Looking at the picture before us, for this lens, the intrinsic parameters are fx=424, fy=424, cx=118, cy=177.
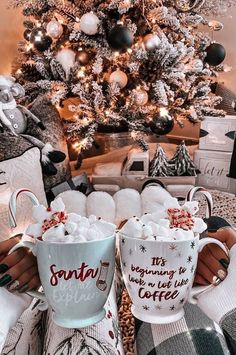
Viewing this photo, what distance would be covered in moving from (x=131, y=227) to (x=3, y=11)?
1.84 meters

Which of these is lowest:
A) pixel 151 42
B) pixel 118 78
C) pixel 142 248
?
pixel 142 248

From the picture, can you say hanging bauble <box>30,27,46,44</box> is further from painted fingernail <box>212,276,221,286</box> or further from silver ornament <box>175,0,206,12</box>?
painted fingernail <box>212,276,221,286</box>

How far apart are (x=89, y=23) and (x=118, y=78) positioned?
0.75ft

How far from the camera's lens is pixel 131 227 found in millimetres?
553

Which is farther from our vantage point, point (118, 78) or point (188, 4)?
point (188, 4)

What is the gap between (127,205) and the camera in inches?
48.0

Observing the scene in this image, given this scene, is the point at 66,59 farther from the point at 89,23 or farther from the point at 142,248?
the point at 142,248

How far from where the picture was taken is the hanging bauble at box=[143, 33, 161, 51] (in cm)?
161

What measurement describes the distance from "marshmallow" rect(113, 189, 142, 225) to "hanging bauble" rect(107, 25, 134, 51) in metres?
0.58

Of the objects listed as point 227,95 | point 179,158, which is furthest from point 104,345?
point 227,95

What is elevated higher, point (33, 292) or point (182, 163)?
point (33, 292)

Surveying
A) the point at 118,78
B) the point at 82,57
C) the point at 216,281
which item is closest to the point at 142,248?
the point at 216,281

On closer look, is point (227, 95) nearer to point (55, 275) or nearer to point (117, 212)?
point (117, 212)

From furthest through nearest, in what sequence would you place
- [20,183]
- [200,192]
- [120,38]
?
[120,38] → [20,183] → [200,192]
